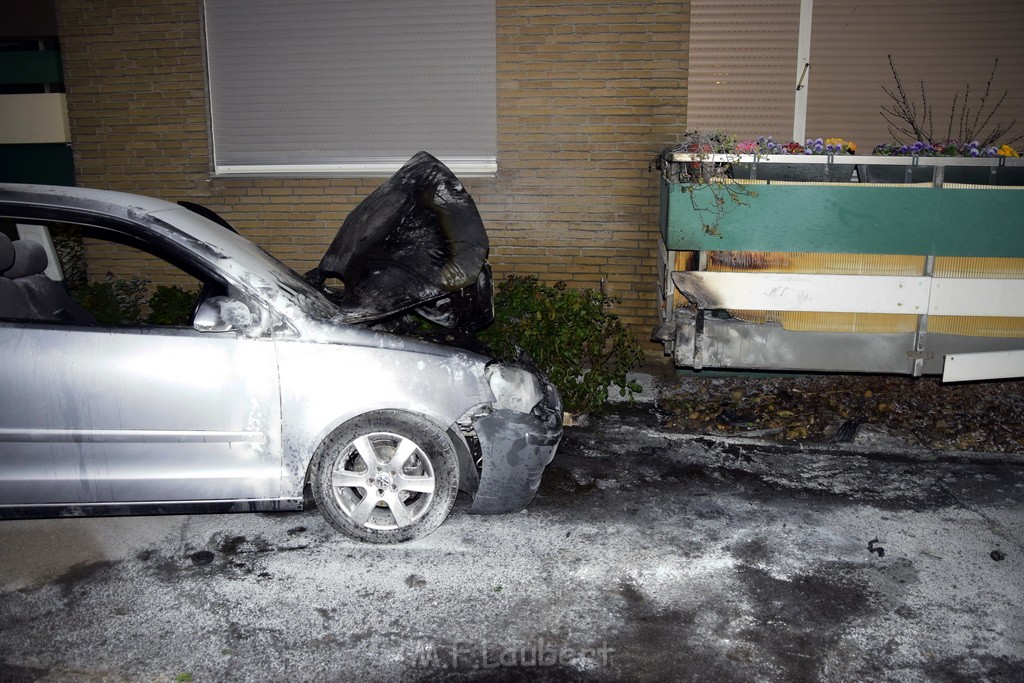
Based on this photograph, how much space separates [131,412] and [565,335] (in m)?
3.43

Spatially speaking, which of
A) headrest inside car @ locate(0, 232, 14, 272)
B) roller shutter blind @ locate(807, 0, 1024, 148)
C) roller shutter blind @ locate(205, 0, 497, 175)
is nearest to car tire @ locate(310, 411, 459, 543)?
headrest inside car @ locate(0, 232, 14, 272)

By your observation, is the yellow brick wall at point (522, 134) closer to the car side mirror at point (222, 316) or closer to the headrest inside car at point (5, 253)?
the headrest inside car at point (5, 253)

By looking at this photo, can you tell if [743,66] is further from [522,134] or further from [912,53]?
[522,134]

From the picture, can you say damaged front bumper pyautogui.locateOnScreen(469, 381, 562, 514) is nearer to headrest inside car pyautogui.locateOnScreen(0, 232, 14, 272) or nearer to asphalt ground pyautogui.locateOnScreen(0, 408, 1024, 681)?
asphalt ground pyautogui.locateOnScreen(0, 408, 1024, 681)

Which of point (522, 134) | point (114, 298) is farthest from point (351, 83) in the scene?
point (114, 298)

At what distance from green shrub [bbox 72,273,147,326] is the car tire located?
12.4ft

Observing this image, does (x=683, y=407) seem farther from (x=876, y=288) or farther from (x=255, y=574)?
(x=255, y=574)

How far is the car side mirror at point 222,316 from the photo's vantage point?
4070mm

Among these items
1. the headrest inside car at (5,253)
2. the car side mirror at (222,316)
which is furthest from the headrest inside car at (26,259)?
the car side mirror at (222,316)

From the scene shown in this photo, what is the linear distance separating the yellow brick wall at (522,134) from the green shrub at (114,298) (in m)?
0.99

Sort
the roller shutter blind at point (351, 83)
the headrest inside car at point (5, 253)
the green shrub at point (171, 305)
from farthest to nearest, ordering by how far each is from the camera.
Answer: the roller shutter blind at point (351, 83), the green shrub at point (171, 305), the headrest inside car at point (5, 253)

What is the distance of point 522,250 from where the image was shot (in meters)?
8.11

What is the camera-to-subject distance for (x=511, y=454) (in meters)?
4.54

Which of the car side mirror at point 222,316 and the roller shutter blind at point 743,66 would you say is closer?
the car side mirror at point 222,316
